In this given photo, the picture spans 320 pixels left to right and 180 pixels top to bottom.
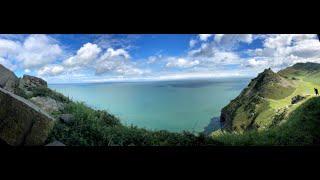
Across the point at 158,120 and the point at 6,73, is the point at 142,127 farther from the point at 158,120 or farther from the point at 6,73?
the point at 6,73

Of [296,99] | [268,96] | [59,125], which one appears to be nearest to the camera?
[59,125]

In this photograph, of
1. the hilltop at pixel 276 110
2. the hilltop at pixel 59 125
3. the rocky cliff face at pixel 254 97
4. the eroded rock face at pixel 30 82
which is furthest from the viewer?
the rocky cliff face at pixel 254 97

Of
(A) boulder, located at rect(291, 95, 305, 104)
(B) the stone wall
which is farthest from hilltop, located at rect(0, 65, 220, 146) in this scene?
(A) boulder, located at rect(291, 95, 305, 104)

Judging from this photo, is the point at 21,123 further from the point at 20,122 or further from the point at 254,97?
the point at 254,97

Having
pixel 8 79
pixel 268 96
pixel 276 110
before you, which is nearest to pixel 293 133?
pixel 276 110

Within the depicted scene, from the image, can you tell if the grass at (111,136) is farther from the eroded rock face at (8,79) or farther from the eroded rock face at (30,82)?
the eroded rock face at (30,82)

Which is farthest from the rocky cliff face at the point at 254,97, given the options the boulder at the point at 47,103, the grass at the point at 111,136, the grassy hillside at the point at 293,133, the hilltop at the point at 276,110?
the boulder at the point at 47,103
